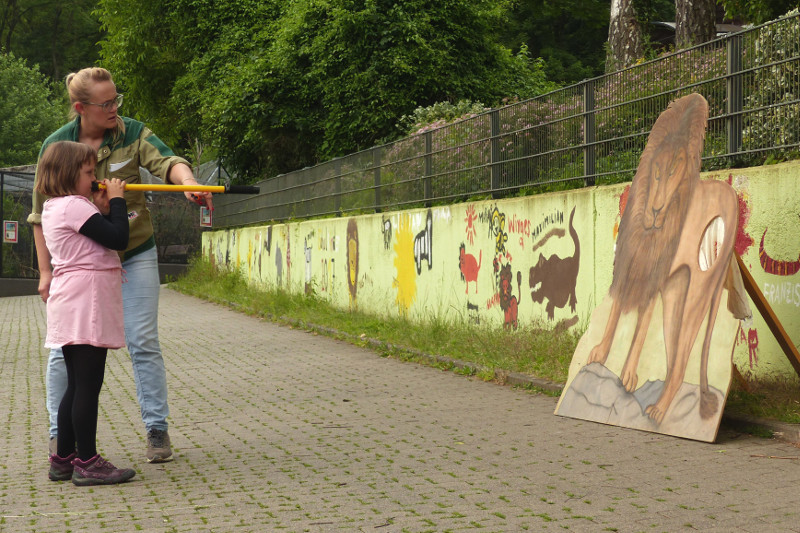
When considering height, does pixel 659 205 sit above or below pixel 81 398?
above

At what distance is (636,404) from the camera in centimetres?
627

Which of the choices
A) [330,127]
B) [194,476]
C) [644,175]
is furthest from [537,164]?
[330,127]

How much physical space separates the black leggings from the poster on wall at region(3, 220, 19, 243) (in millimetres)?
23532

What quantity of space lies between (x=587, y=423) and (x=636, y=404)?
0.34 m

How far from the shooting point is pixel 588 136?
9.43 meters

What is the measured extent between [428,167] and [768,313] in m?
7.58

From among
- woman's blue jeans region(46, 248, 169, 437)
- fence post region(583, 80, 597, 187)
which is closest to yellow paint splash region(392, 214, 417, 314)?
fence post region(583, 80, 597, 187)

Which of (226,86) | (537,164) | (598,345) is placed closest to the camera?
(598,345)

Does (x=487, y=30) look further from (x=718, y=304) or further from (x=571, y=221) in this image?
(x=718, y=304)

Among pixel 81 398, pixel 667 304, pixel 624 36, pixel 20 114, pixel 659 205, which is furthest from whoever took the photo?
pixel 20 114

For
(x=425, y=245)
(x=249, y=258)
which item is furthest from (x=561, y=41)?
(x=425, y=245)

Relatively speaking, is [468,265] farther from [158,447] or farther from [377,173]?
[158,447]

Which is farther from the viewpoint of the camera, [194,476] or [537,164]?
[537,164]

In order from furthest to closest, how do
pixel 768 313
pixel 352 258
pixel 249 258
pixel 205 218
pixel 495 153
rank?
pixel 205 218 → pixel 249 258 → pixel 352 258 → pixel 495 153 → pixel 768 313
